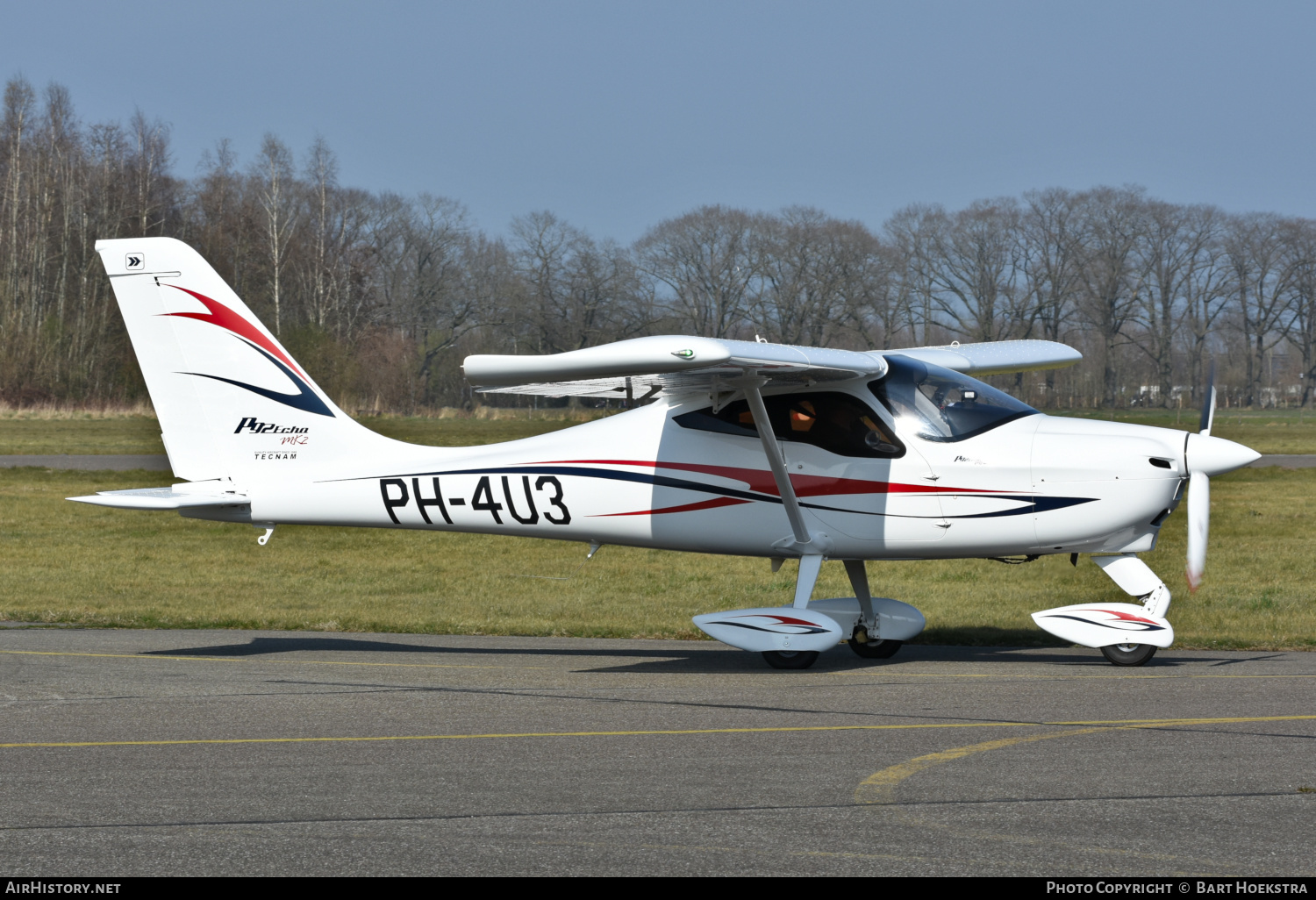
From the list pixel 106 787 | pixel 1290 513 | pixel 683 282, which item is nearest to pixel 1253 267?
pixel 683 282

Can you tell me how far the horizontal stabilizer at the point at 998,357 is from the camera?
12.7m

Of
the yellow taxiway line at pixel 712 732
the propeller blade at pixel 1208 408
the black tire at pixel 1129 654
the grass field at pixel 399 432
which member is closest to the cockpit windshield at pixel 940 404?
the propeller blade at pixel 1208 408

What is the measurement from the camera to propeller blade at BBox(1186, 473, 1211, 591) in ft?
31.7

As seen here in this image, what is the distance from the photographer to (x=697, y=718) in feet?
26.5

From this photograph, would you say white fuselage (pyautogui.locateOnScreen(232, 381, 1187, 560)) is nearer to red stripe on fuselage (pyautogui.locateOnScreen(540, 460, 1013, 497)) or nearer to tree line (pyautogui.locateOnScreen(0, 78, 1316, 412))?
red stripe on fuselage (pyautogui.locateOnScreen(540, 460, 1013, 497))

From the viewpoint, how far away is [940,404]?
1048 centimetres

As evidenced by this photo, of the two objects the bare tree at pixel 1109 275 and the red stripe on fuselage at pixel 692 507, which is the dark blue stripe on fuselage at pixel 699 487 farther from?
the bare tree at pixel 1109 275

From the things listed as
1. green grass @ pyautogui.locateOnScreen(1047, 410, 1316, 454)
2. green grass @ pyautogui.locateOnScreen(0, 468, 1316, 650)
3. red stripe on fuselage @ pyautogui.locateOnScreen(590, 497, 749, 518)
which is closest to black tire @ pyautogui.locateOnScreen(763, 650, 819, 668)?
red stripe on fuselage @ pyautogui.locateOnScreen(590, 497, 749, 518)

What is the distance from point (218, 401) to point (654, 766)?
6.70 meters

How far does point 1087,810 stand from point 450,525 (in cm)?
690

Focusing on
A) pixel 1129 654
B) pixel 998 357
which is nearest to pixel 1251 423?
pixel 998 357

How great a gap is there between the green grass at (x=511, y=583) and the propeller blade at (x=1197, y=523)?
86.4 inches

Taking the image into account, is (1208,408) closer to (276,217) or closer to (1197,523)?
(1197,523)

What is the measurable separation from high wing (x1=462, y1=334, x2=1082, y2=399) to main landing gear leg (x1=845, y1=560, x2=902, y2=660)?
74.2 inches
